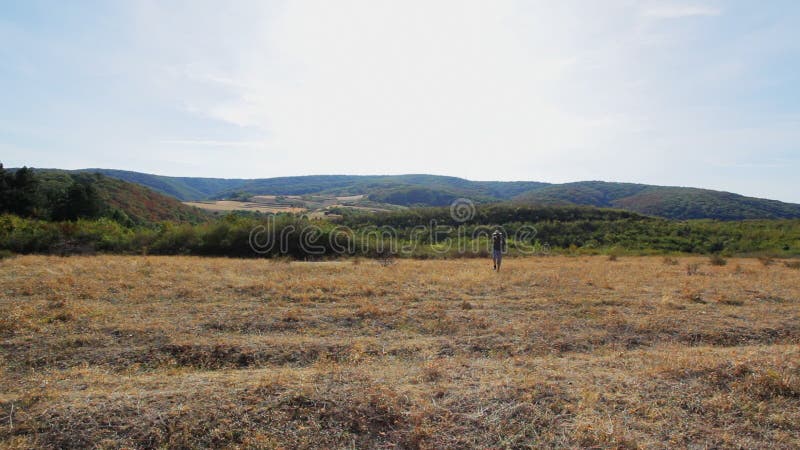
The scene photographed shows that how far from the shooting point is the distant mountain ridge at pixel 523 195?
8769 cm

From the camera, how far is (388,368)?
5.34 m

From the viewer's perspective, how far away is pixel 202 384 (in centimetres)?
460

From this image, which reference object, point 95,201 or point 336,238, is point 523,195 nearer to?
point 336,238

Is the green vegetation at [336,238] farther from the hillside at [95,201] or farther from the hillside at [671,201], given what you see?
the hillside at [671,201]

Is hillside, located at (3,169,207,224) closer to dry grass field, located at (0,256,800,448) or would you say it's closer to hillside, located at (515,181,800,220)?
dry grass field, located at (0,256,800,448)

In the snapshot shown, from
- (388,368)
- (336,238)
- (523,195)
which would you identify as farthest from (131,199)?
(523,195)

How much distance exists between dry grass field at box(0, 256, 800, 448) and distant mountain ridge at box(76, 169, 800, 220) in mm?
61654

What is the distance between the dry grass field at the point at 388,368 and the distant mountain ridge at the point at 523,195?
61654mm

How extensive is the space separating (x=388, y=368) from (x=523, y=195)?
435ft

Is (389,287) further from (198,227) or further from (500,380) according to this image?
(198,227)

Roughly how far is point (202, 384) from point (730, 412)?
237 inches

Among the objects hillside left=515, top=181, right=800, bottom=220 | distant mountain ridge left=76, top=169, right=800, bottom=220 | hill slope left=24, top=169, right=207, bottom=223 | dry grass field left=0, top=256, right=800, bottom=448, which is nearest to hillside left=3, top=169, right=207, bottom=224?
hill slope left=24, top=169, right=207, bottom=223

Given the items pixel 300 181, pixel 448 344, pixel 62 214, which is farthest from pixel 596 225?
pixel 300 181

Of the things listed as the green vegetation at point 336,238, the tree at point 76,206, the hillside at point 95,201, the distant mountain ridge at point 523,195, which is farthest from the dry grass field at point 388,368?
the distant mountain ridge at point 523,195
